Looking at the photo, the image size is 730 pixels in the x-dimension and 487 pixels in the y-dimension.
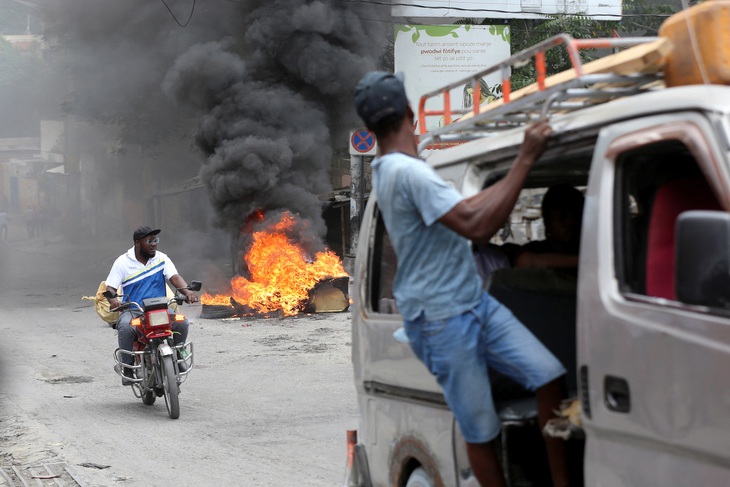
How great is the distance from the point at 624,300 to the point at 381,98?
1.07 metres

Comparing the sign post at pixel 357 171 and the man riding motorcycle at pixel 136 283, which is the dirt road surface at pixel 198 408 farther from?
the sign post at pixel 357 171

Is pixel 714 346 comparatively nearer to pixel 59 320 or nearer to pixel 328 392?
pixel 328 392

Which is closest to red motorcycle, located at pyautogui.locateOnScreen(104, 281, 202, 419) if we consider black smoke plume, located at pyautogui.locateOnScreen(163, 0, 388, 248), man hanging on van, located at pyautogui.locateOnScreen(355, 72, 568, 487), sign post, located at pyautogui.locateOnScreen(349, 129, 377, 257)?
man hanging on van, located at pyautogui.locateOnScreen(355, 72, 568, 487)

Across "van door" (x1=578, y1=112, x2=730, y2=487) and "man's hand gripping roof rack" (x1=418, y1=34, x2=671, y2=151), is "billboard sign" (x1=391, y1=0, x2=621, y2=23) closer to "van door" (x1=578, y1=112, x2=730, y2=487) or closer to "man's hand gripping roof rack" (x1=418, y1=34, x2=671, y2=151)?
"man's hand gripping roof rack" (x1=418, y1=34, x2=671, y2=151)

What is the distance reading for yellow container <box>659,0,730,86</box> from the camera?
100 inches

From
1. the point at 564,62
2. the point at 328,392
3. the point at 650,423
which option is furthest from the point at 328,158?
the point at 650,423

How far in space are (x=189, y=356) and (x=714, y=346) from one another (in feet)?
23.3

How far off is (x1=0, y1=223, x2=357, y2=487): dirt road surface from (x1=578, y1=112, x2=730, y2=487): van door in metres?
3.42

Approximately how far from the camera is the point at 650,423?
7.92 ft

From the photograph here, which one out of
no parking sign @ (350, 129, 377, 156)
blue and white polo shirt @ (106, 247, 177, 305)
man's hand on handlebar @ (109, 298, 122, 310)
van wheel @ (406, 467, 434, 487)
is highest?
no parking sign @ (350, 129, 377, 156)

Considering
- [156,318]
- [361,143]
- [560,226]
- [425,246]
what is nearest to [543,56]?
[425,246]

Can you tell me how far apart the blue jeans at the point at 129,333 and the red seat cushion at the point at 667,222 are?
671cm

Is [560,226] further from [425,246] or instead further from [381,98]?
[381,98]

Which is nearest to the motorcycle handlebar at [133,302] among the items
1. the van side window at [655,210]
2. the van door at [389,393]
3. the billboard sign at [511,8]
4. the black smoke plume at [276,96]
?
the van door at [389,393]
